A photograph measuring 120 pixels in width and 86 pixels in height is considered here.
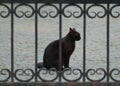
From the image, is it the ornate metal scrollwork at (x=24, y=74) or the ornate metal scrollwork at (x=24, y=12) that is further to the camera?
the ornate metal scrollwork at (x=24, y=74)

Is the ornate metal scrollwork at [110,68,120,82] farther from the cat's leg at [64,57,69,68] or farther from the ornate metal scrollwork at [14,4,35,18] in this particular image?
the ornate metal scrollwork at [14,4,35,18]

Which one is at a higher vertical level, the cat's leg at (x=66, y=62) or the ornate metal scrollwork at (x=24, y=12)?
the ornate metal scrollwork at (x=24, y=12)

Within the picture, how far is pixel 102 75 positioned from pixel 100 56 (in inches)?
33.5

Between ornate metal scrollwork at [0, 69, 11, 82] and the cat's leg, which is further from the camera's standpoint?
the cat's leg

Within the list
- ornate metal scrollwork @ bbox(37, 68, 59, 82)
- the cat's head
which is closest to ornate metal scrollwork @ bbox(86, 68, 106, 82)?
ornate metal scrollwork @ bbox(37, 68, 59, 82)

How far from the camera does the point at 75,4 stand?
607 centimetres

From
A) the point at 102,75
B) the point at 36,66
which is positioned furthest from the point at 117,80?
the point at 36,66

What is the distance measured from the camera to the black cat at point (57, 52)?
6.43 m

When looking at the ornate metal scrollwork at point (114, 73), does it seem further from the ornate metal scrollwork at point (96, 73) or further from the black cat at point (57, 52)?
the black cat at point (57, 52)

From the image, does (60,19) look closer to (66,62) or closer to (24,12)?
(24,12)

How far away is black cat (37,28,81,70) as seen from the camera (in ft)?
21.1

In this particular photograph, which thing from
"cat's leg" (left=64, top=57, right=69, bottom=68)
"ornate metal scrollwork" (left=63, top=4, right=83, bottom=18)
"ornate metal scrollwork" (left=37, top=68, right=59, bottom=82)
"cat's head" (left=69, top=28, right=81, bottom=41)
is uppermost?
"ornate metal scrollwork" (left=63, top=4, right=83, bottom=18)

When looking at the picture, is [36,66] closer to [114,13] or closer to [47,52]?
[47,52]

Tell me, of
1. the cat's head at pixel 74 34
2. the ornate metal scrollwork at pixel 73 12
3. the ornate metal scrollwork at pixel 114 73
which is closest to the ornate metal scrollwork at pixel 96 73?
the ornate metal scrollwork at pixel 114 73
